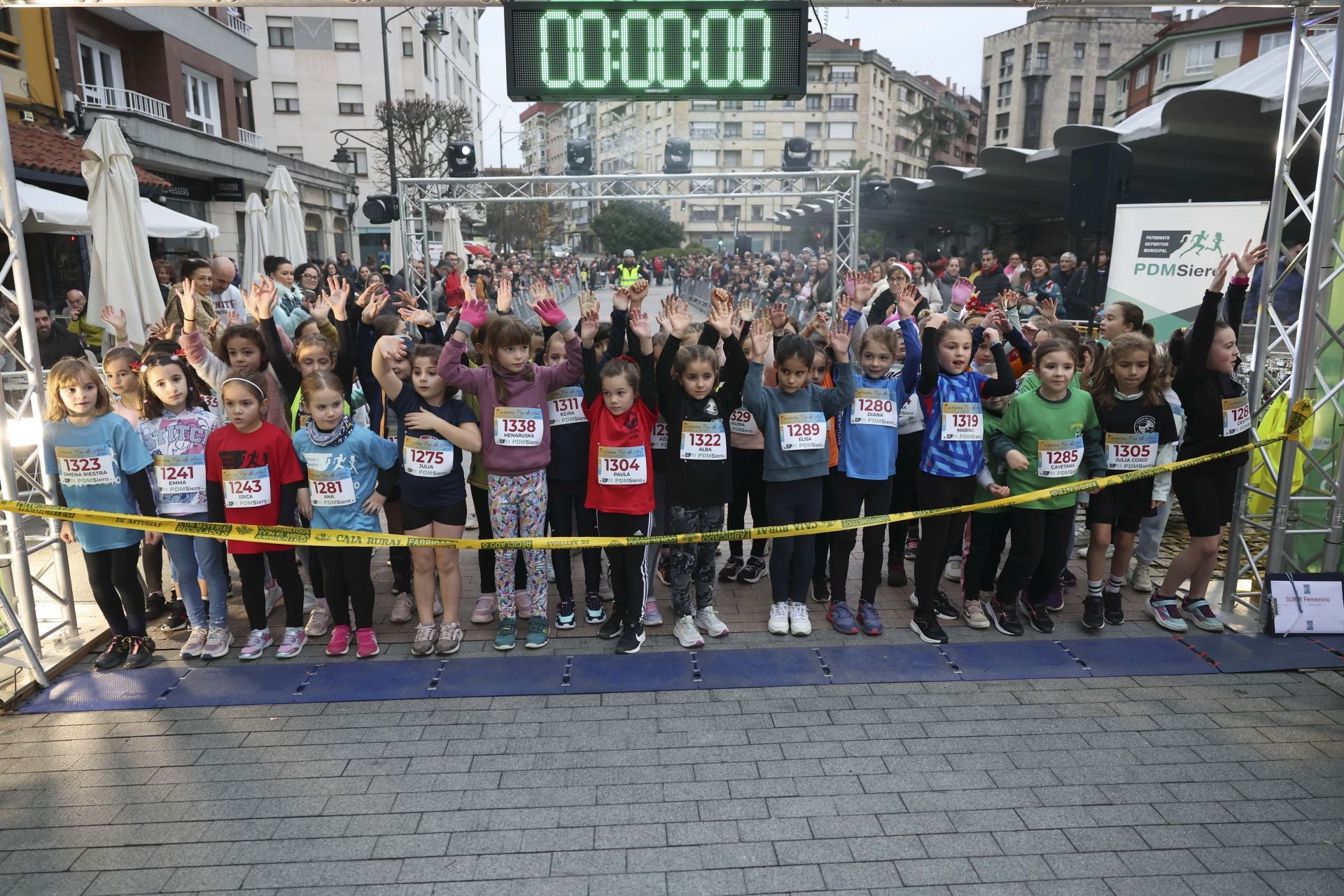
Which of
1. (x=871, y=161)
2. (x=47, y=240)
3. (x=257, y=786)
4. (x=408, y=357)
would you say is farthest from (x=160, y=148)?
(x=871, y=161)

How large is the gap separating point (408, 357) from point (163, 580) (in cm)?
286

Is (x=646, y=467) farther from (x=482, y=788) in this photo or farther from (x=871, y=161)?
(x=871, y=161)

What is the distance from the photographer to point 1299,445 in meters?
5.25

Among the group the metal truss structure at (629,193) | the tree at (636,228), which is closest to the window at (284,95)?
the tree at (636,228)

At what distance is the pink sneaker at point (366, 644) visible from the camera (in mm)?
4930

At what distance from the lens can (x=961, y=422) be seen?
16.5ft

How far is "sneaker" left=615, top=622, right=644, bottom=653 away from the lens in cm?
497

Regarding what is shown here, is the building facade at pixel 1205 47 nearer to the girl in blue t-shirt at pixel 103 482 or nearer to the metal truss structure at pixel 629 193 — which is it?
the metal truss structure at pixel 629 193

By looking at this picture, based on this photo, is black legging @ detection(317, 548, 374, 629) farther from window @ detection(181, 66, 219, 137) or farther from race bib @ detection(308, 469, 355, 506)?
window @ detection(181, 66, 219, 137)

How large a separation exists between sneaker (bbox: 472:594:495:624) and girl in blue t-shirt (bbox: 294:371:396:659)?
0.63m

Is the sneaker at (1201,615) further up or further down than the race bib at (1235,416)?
further down

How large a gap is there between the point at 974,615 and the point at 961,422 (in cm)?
127

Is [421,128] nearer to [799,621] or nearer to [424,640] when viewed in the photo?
[424,640]

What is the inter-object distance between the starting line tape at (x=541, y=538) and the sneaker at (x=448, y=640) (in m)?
0.49
